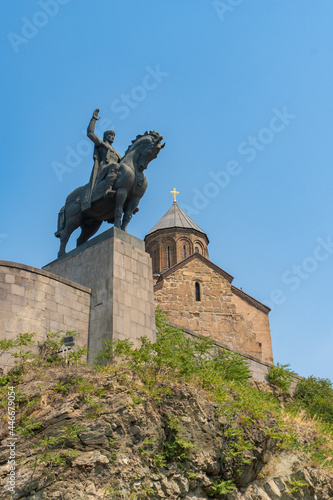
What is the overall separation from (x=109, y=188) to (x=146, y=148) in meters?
1.33

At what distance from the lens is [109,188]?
13.2 metres

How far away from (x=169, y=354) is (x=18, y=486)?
4.38 m

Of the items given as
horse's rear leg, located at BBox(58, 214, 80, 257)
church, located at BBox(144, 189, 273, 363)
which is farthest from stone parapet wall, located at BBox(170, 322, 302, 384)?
church, located at BBox(144, 189, 273, 363)

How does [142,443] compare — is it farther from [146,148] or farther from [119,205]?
[146,148]

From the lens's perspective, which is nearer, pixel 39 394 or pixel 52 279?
pixel 39 394

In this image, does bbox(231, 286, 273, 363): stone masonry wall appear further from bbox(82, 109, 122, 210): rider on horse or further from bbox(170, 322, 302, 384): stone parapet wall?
bbox(82, 109, 122, 210): rider on horse

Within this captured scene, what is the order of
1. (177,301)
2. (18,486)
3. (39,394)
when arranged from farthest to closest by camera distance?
1. (177,301)
2. (39,394)
3. (18,486)

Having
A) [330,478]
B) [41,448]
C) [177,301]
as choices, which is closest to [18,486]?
[41,448]

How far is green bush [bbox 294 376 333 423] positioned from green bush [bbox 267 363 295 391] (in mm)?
480

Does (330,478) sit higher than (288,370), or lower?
lower

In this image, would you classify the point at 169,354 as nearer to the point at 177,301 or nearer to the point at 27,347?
the point at 27,347

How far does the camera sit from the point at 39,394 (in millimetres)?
9312

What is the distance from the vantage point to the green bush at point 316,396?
16.2m

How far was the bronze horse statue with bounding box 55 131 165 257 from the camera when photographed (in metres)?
13.3
